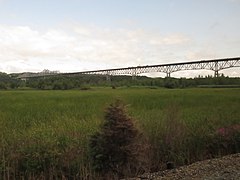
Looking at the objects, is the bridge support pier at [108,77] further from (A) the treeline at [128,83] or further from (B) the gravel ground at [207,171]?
(B) the gravel ground at [207,171]

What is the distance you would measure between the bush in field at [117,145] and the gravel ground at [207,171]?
21.7 inches

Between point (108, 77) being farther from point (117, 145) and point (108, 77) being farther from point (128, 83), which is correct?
point (117, 145)

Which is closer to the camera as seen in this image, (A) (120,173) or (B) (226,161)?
(A) (120,173)

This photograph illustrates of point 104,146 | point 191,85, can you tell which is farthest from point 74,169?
Answer: point 191,85

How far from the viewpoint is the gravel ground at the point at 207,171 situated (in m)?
8.43

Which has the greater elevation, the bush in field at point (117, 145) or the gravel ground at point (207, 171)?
the bush in field at point (117, 145)

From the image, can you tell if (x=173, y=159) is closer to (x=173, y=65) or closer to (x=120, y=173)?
(x=120, y=173)

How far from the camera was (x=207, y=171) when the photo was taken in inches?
355

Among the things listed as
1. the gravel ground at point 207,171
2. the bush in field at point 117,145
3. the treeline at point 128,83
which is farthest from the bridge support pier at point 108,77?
the bush in field at point 117,145

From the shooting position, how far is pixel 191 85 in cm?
10150

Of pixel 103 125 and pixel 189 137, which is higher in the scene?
pixel 103 125

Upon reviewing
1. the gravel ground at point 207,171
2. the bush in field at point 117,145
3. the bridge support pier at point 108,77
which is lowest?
the gravel ground at point 207,171

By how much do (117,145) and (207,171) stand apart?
2527mm

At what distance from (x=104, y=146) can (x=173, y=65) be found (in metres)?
87.7
